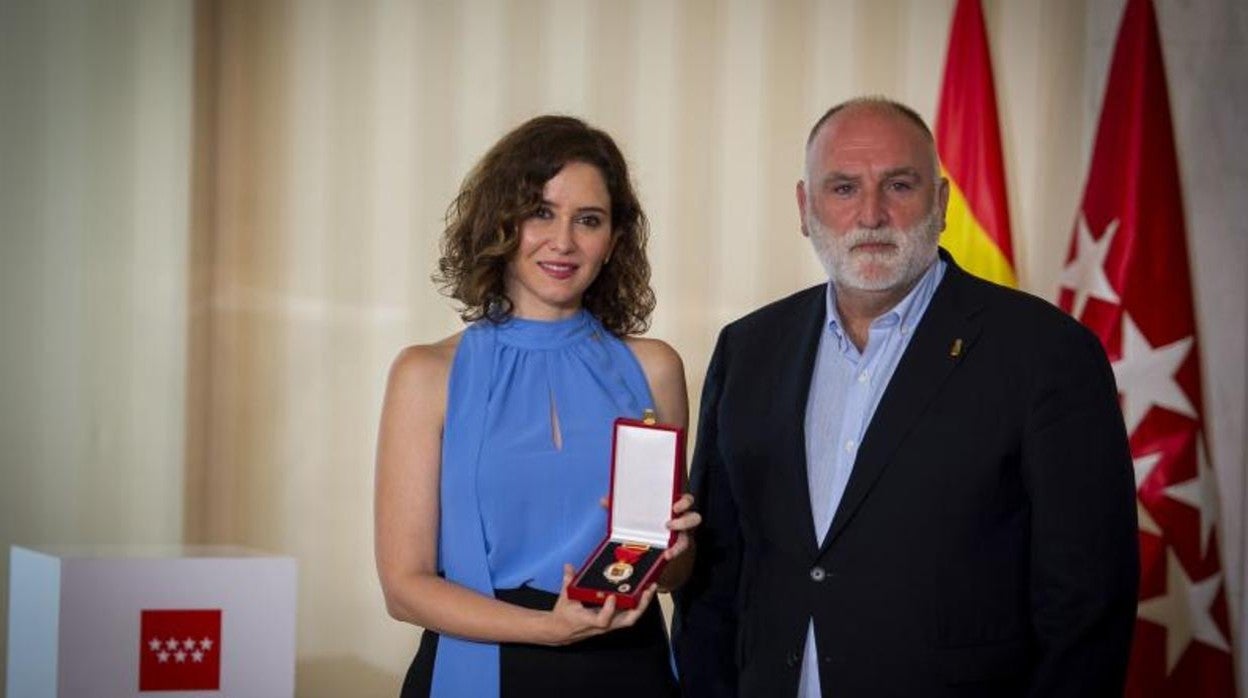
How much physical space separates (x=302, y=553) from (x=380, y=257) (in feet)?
3.16

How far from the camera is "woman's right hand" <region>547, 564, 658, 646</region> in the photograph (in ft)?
7.47

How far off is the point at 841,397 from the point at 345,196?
2813mm

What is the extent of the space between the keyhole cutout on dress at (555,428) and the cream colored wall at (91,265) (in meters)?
2.48

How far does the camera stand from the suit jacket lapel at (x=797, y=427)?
94.7 inches

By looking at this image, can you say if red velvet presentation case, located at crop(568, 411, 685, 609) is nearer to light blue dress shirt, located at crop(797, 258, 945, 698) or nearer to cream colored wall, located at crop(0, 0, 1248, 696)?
light blue dress shirt, located at crop(797, 258, 945, 698)

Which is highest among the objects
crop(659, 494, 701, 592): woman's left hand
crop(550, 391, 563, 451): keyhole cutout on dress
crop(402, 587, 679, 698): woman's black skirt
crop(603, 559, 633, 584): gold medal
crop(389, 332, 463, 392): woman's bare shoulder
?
crop(389, 332, 463, 392): woman's bare shoulder

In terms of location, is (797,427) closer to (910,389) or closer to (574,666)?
(910,389)

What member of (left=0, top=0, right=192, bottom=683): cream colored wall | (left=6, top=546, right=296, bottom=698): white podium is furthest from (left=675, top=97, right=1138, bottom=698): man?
(left=0, top=0, right=192, bottom=683): cream colored wall

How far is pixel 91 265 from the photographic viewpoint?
4.75 metres

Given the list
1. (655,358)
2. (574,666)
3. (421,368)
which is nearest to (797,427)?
(655,358)

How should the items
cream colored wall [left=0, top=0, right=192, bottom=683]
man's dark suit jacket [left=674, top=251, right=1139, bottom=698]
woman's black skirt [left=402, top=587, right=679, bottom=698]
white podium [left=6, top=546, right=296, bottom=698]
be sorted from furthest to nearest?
cream colored wall [left=0, top=0, right=192, bottom=683] < white podium [left=6, top=546, right=296, bottom=698] < woman's black skirt [left=402, top=587, right=679, bottom=698] < man's dark suit jacket [left=674, top=251, right=1139, bottom=698]

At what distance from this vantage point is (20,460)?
471cm

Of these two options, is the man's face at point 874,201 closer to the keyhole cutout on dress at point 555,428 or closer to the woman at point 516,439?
the woman at point 516,439

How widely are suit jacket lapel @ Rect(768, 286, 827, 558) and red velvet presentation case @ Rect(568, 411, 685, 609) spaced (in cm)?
18
